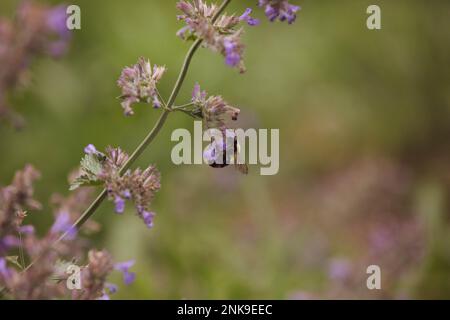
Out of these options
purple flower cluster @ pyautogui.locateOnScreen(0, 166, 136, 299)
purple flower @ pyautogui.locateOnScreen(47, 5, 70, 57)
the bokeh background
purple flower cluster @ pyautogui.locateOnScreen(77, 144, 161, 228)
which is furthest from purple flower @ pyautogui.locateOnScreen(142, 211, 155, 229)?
the bokeh background

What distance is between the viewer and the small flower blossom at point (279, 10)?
130 centimetres

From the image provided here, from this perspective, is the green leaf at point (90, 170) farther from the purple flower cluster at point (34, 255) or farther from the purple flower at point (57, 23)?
the purple flower at point (57, 23)

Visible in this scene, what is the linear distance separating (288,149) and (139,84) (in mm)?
3939

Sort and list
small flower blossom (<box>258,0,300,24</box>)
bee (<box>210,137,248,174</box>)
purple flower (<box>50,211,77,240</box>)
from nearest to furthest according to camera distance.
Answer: purple flower (<box>50,211,77,240</box>)
small flower blossom (<box>258,0,300,24</box>)
bee (<box>210,137,248,174</box>)

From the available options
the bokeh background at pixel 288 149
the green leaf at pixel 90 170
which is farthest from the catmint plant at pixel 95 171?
the bokeh background at pixel 288 149

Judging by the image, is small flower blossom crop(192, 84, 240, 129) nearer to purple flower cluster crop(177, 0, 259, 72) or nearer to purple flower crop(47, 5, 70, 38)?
purple flower cluster crop(177, 0, 259, 72)

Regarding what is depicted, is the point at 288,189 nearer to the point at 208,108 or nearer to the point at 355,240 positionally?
the point at 355,240

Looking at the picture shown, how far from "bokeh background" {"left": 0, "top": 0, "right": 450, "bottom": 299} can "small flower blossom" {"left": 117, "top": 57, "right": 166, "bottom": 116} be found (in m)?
1.15

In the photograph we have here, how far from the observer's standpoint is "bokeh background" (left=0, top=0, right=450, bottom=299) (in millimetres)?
2992

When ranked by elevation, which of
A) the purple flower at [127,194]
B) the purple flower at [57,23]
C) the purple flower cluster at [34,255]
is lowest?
the purple flower cluster at [34,255]

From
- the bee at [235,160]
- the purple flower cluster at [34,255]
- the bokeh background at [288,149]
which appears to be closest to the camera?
the purple flower cluster at [34,255]

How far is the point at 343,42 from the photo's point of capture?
5.53m

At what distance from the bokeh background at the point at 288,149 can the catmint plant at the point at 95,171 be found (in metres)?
1.18
